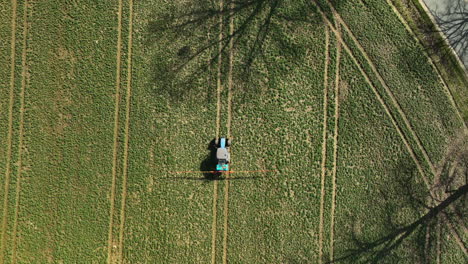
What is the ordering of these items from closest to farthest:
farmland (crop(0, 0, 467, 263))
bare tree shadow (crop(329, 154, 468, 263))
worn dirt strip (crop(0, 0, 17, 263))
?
worn dirt strip (crop(0, 0, 17, 263)), farmland (crop(0, 0, 467, 263)), bare tree shadow (crop(329, 154, 468, 263))

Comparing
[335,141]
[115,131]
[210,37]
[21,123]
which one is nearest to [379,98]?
[335,141]

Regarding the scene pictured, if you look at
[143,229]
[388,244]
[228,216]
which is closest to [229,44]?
[228,216]

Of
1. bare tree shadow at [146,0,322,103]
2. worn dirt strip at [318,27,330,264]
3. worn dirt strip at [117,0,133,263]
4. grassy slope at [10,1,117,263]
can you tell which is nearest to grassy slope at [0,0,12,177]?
grassy slope at [10,1,117,263]

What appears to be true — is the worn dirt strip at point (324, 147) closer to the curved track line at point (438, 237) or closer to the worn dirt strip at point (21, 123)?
the curved track line at point (438, 237)

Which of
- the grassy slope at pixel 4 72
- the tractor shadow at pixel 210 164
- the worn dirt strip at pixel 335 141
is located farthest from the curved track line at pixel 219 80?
the grassy slope at pixel 4 72

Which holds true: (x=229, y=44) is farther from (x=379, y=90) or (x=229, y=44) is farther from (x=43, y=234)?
(x=43, y=234)

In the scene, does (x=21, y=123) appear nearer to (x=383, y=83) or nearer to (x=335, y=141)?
(x=335, y=141)

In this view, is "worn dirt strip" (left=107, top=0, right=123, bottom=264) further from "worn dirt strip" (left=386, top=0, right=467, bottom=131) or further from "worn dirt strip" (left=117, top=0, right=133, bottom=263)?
"worn dirt strip" (left=386, top=0, right=467, bottom=131)
